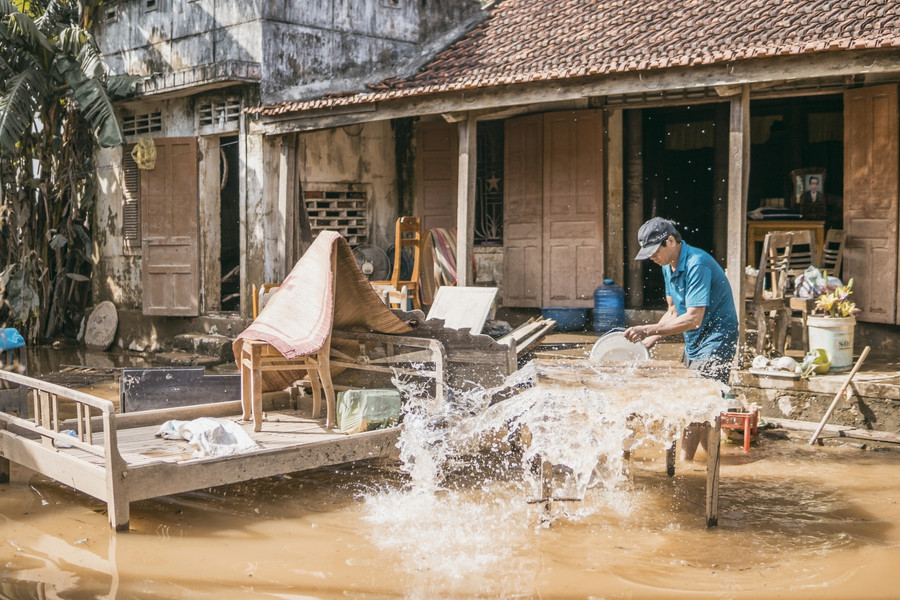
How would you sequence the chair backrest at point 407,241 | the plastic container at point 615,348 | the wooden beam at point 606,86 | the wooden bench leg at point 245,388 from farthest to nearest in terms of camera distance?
the chair backrest at point 407,241 → the wooden beam at point 606,86 → the plastic container at point 615,348 → the wooden bench leg at point 245,388

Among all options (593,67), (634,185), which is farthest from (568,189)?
(593,67)

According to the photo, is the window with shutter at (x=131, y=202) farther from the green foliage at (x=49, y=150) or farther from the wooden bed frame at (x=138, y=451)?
the wooden bed frame at (x=138, y=451)

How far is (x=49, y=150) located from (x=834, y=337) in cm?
1171

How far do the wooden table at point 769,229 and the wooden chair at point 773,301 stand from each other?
4.83 ft

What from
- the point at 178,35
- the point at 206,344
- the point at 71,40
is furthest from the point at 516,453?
the point at 71,40

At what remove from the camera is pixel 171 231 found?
14.0 m

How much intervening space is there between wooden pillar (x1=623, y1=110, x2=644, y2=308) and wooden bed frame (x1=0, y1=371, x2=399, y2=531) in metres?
6.52

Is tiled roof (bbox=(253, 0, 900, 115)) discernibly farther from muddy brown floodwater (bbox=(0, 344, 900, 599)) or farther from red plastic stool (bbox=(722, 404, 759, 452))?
muddy brown floodwater (bbox=(0, 344, 900, 599))

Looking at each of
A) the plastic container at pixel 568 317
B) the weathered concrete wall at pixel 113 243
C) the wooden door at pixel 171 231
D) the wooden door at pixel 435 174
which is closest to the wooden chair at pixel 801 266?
the plastic container at pixel 568 317

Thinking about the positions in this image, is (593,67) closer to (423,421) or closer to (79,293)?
(423,421)

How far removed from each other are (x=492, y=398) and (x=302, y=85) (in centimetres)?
734

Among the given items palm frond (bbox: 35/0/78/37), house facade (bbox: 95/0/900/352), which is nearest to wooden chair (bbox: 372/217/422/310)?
house facade (bbox: 95/0/900/352)

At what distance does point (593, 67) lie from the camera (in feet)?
31.1

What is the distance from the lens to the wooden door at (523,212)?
1260 cm
